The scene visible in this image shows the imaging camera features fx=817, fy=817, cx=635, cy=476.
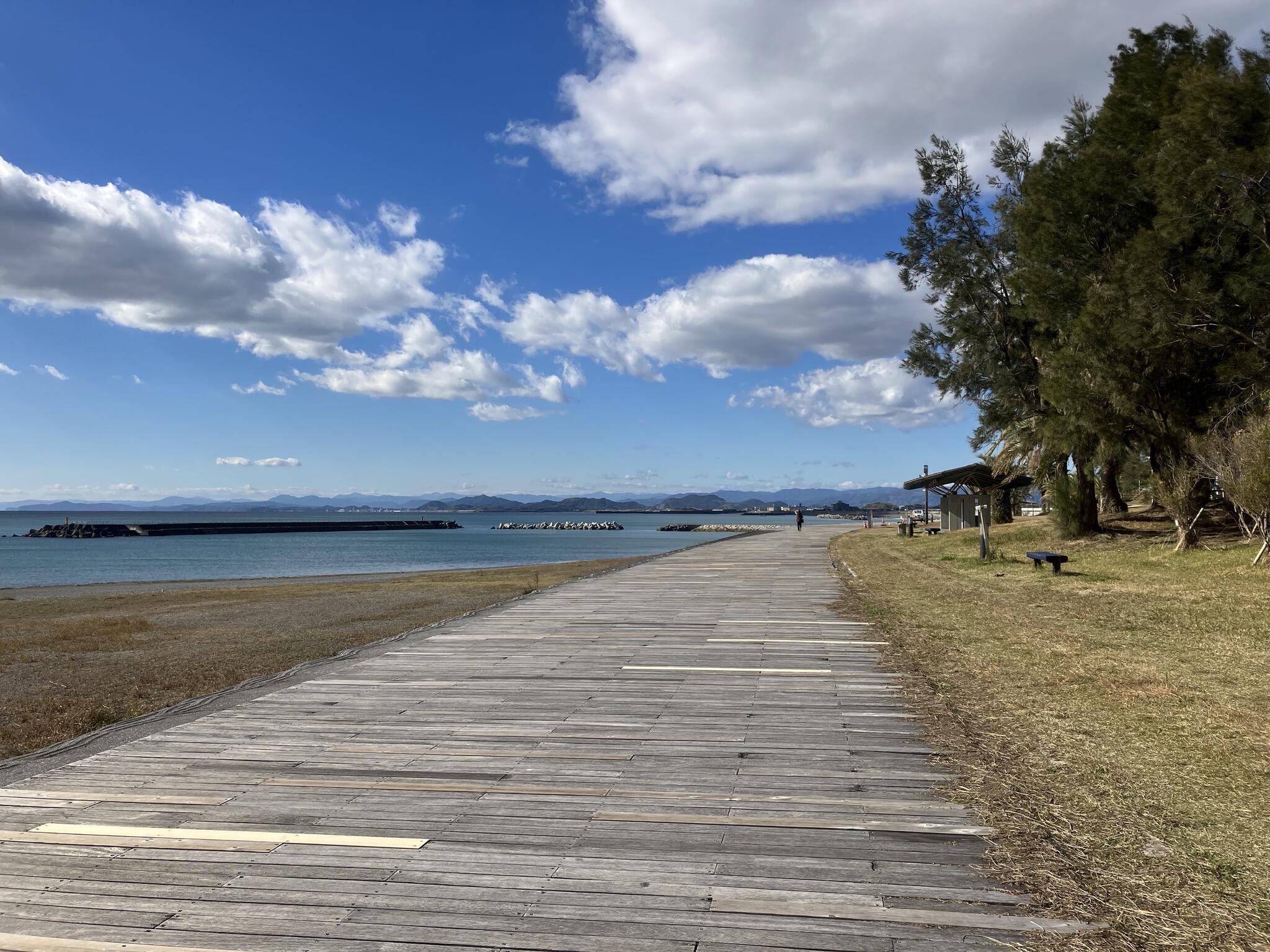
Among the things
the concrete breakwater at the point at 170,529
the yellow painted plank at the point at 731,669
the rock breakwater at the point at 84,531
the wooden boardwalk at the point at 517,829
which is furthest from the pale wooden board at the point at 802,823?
the rock breakwater at the point at 84,531

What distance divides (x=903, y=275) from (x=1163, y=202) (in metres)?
10.2

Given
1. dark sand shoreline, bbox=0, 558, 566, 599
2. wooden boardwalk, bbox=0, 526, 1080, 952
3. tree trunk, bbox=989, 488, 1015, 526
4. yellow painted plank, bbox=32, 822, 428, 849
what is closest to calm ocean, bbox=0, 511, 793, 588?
dark sand shoreline, bbox=0, 558, 566, 599

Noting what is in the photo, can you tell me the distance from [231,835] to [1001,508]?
3976cm

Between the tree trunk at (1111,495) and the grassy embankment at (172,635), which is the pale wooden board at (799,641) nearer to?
the grassy embankment at (172,635)

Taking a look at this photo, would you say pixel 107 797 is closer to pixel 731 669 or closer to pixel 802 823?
pixel 802 823

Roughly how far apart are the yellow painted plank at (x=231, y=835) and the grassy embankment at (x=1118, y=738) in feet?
9.95

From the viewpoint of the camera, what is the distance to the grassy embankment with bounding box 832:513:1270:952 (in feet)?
11.8

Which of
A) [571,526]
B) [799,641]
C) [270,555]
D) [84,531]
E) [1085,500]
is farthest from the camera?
[571,526]

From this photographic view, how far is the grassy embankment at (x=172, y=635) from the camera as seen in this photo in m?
9.98

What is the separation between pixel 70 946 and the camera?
3.25 meters

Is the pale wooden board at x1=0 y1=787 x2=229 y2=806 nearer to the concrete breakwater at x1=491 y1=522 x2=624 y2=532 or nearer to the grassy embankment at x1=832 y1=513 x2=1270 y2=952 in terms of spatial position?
the grassy embankment at x1=832 y1=513 x2=1270 y2=952

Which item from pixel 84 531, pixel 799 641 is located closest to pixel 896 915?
pixel 799 641

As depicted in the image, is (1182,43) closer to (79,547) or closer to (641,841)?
(641,841)

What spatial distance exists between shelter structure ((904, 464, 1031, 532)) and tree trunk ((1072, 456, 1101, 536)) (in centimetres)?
600
